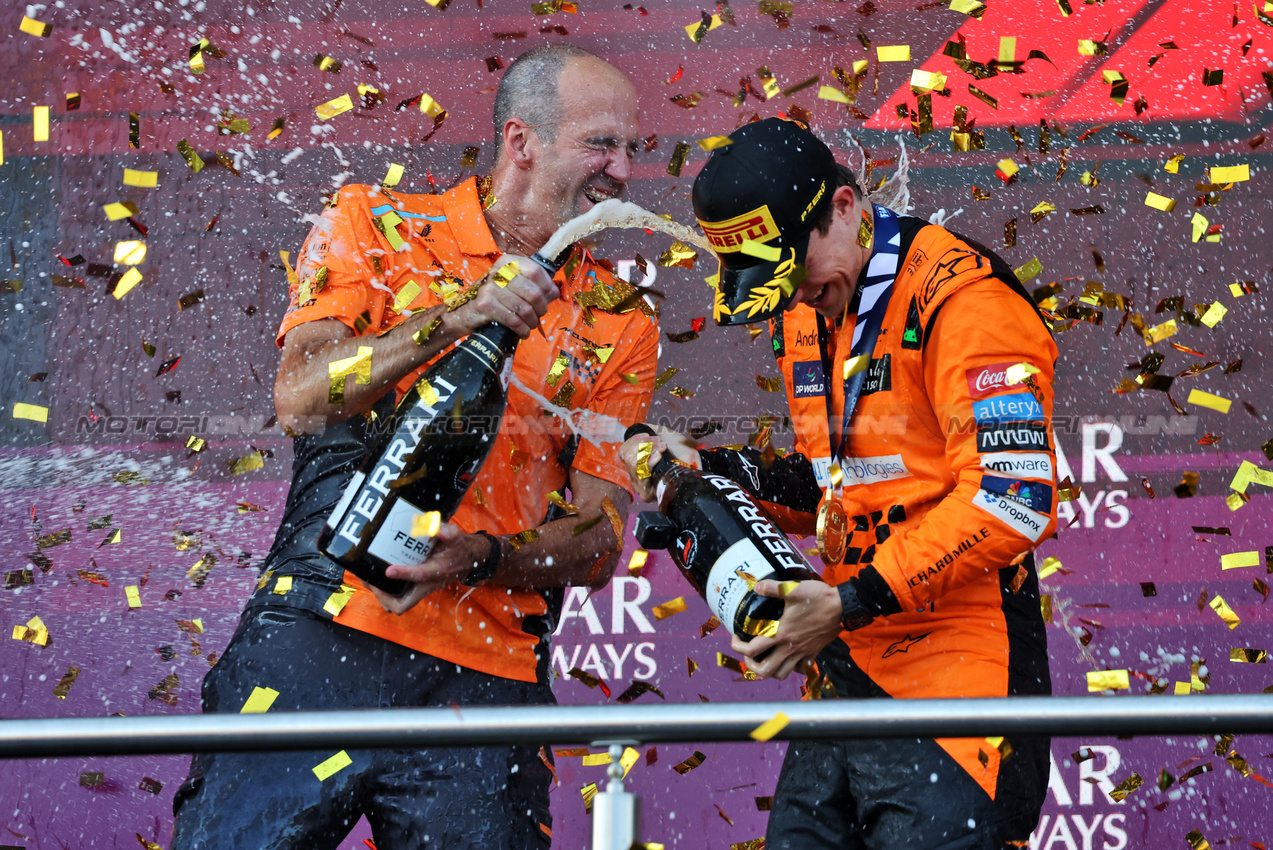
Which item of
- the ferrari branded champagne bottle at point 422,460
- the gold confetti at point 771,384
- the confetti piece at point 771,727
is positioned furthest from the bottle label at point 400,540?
the gold confetti at point 771,384

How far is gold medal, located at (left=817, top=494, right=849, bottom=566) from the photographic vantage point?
1.58m

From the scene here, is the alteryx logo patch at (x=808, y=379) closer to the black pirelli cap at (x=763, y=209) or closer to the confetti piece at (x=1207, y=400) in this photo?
the black pirelli cap at (x=763, y=209)

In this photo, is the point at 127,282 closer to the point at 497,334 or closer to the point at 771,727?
the point at 497,334

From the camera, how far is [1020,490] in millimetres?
1361

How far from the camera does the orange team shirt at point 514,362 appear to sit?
5.75ft

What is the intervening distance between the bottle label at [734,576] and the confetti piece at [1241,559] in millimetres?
1567

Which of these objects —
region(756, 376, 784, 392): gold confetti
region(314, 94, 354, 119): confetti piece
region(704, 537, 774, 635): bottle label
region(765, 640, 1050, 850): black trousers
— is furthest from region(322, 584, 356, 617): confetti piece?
region(314, 94, 354, 119): confetti piece

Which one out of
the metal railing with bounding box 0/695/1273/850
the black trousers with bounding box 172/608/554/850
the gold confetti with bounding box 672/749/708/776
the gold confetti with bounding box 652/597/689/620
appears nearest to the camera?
the metal railing with bounding box 0/695/1273/850

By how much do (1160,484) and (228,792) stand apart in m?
2.04

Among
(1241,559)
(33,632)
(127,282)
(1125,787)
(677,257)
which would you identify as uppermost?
(677,257)

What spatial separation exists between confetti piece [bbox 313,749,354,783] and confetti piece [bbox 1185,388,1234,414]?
198 centimetres

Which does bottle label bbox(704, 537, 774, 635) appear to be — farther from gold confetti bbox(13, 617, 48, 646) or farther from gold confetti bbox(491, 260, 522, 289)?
gold confetti bbox(13, 617, 48, 646)

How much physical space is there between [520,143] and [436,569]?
865mm

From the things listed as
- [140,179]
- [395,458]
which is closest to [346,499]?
[395,458]
